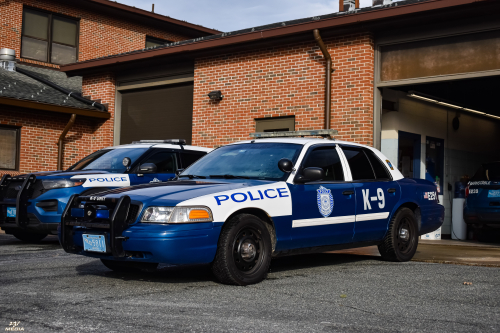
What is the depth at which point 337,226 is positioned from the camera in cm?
739

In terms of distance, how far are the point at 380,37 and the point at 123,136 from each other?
8.60m

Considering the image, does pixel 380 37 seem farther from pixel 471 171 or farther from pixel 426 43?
pixel 471 171

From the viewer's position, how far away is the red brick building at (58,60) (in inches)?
709

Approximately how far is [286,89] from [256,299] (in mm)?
8858

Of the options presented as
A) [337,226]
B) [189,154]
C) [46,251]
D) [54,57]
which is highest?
[54,57]

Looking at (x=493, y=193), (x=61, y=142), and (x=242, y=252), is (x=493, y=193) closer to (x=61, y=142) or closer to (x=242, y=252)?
(x=242, y=252)

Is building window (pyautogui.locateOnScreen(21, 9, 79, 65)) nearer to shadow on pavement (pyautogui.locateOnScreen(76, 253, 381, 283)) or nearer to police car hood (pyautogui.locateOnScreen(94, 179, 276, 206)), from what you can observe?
shadow on pavement (pyautogui.locateOnScreen(76, 253, 381, 283))

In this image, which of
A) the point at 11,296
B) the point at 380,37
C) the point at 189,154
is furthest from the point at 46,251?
the point at 380,37

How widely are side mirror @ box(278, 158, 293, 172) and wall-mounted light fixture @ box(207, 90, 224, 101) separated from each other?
327 inches

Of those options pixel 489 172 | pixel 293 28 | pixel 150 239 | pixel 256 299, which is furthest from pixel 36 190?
pixel 489 172

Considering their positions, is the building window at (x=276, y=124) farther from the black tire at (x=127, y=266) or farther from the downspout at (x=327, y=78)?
the black tire at (x=127, y=266)

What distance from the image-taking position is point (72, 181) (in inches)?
388

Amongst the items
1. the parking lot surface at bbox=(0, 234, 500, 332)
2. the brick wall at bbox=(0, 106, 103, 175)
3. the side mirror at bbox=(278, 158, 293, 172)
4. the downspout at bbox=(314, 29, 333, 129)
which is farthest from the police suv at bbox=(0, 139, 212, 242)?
A: the brick wall at bbox=(0, 106, 103, 175)

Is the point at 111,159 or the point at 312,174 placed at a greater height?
the point at 111,159
